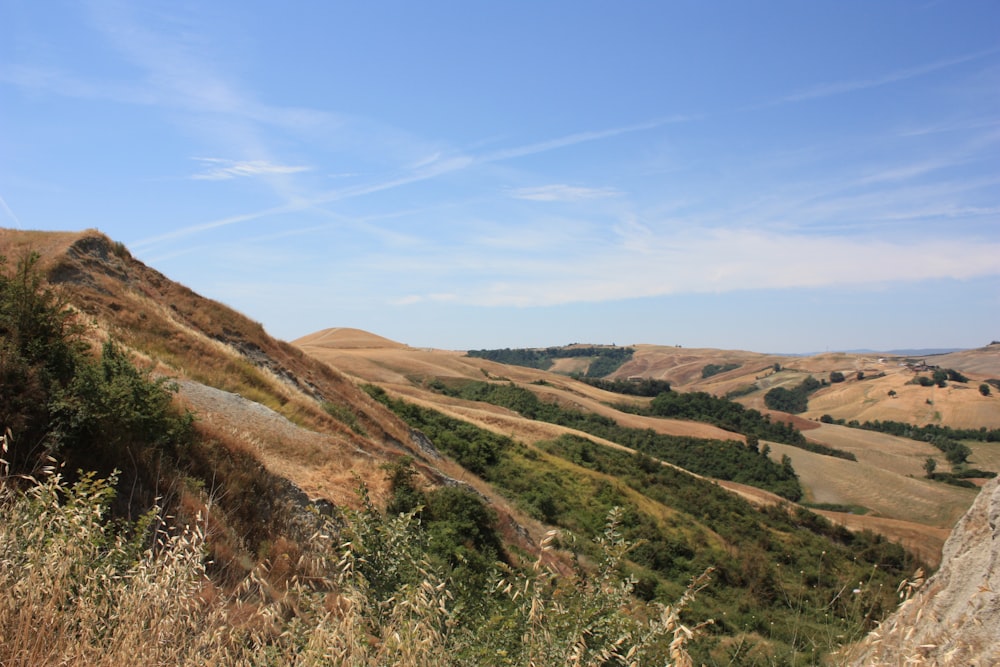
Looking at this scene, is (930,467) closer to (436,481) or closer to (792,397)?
(792,397)

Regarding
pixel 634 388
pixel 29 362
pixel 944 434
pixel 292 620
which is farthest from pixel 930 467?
pixel 29 362

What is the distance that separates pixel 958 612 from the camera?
16.4 ft

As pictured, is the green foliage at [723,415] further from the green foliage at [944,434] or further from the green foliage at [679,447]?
the green foliage at [679,447]

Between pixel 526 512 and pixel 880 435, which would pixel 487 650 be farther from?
pixel 880 435

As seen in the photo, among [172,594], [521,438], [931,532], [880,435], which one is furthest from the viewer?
[880,435]

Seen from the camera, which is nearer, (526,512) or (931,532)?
(526,512)

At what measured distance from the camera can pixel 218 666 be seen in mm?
3596

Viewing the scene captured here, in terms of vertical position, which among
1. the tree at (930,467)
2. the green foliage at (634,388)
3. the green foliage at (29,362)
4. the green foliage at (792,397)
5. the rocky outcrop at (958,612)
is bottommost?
the tree at (930,467)

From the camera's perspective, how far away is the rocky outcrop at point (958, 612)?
12.7 ft

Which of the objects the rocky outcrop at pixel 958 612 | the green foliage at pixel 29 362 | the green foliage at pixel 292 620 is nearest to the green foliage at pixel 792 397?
the rocky outcrop at pixel 958 612

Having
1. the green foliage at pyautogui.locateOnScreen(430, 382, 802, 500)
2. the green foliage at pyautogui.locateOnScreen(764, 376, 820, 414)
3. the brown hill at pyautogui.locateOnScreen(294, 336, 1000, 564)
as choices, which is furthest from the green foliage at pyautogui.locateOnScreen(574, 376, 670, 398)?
the green foliage at pyautogui.locateOnScreen(430, 382, 802, 500)

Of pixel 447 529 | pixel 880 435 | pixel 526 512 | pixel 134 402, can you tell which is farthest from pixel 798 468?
pixel 134 402

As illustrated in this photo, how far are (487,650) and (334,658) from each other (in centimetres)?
101

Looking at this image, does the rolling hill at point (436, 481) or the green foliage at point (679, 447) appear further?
the green foliage at point (679, 447)
